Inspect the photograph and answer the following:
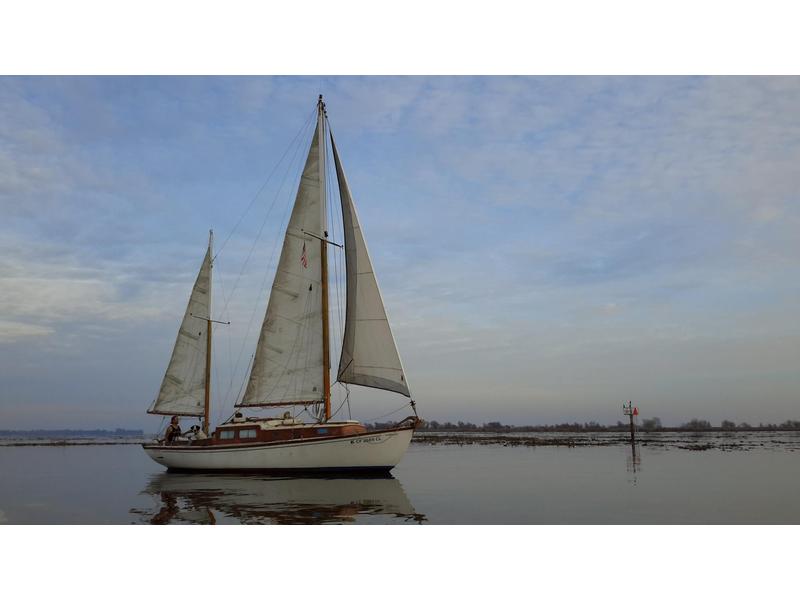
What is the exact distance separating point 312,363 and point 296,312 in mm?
2063

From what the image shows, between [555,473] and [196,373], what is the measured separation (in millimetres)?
16535

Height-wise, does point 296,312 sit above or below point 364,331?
above

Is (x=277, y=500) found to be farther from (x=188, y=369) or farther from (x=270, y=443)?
(x=188, y=369)

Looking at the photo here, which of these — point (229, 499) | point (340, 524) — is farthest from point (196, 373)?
→ point (340, 524)

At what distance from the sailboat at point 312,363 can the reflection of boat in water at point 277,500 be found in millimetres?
985

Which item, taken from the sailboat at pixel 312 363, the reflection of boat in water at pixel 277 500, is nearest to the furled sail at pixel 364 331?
the sailboat at pixel 312 363

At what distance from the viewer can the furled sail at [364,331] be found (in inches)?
860

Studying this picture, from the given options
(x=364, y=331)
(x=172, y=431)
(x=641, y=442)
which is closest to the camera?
(x=364, y=331)

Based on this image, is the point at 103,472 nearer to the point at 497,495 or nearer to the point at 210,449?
the point at 210,449

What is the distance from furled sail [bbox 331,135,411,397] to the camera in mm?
21844

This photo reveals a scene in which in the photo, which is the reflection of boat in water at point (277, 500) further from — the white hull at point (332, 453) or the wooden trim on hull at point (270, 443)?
the wooden trim on hull at point (270, 443)

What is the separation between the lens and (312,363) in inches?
937

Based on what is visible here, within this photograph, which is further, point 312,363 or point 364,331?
point 312,363

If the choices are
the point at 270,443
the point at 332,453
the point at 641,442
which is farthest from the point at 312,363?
the point at 641,442
